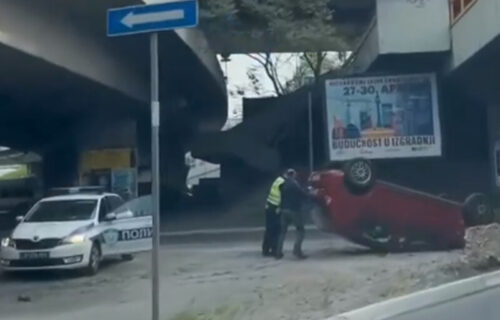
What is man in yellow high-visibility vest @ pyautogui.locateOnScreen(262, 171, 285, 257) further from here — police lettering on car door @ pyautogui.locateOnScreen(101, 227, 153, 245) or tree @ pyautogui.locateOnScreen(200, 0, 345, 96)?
tree @ pyautogui.locateOnScreen(200, 0, 345, 96)

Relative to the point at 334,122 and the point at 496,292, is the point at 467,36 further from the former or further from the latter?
the point at 496,292

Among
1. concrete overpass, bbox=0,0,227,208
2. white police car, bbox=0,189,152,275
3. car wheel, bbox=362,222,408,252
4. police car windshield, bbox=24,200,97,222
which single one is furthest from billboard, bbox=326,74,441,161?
police car windshield, bbox=24,200,97,222

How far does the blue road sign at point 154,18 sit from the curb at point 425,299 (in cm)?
355

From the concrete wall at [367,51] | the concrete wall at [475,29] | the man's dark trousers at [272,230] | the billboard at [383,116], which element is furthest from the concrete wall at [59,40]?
Result: the concrete wall at [475,29]

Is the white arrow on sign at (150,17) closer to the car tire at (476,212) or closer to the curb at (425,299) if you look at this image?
the curb at (425,299)

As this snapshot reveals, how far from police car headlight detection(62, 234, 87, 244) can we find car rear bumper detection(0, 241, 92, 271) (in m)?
0.08

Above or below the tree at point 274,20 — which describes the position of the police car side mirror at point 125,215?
below

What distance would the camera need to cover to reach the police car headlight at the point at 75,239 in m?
21.0

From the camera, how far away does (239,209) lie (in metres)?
45.1

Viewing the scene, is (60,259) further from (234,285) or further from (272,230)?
(234,285)

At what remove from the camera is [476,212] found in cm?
2327

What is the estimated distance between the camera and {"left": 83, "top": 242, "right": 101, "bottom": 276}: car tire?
21203mm

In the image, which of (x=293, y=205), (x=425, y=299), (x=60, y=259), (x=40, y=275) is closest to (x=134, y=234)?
(x=60, y=259)

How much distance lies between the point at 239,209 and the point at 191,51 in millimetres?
10310
